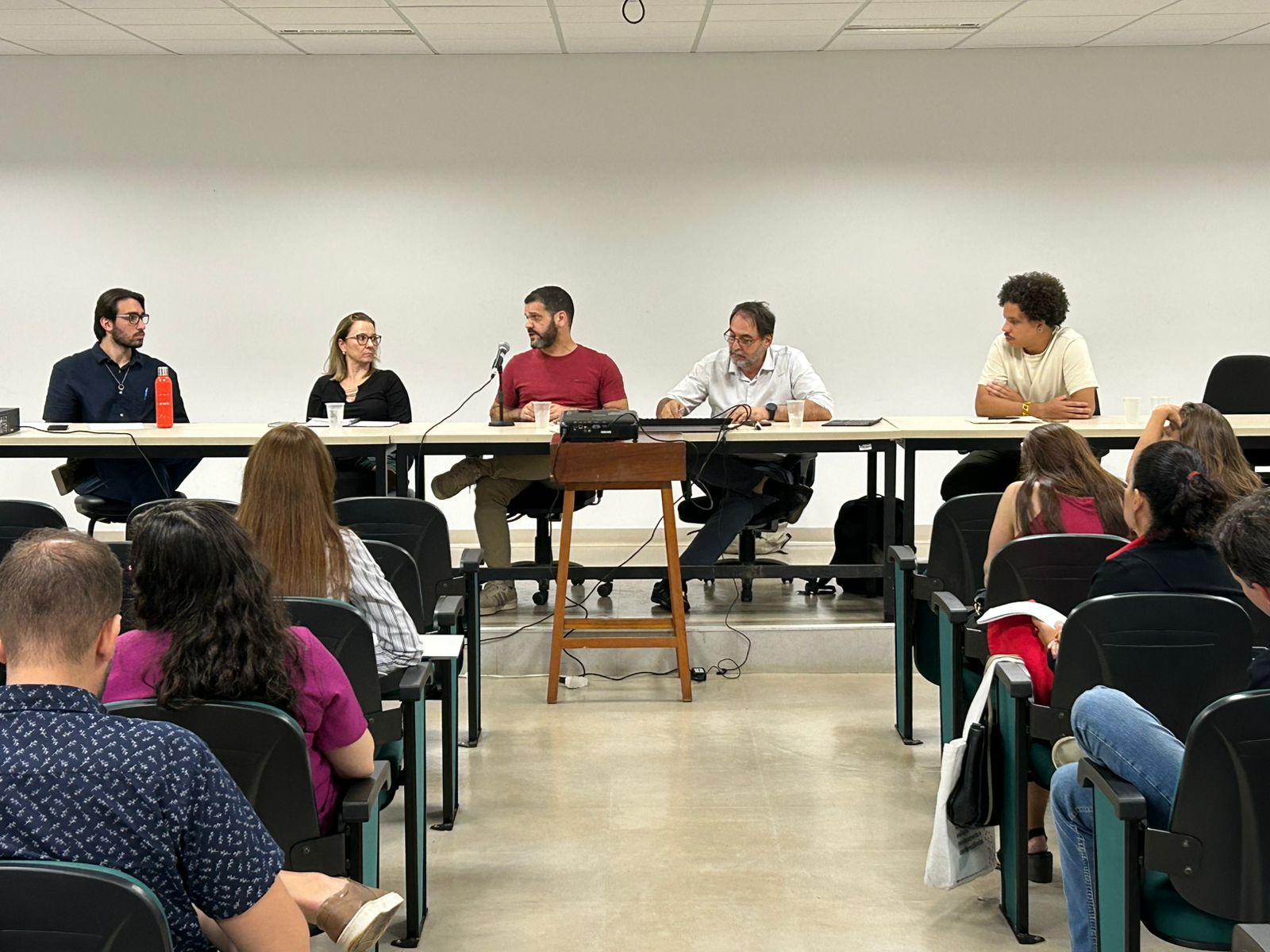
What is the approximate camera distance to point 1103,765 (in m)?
2.20

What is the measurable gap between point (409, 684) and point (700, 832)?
1.08m

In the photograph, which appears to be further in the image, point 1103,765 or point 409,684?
point 409,684

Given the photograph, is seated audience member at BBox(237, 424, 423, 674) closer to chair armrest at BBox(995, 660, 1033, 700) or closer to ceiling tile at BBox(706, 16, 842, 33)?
chair armrest at BBox(995, 660, 1033, 700)

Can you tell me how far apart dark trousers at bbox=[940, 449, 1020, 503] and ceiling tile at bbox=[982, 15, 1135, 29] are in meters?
2.33

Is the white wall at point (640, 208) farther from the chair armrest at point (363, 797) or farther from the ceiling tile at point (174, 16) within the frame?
the chair armrest at point (363, 797)

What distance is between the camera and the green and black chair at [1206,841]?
6.36 ft

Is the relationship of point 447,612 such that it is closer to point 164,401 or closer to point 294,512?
point 294,512

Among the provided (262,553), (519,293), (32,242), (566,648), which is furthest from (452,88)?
(262,553)

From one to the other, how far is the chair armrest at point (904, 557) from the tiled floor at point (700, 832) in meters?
0.59

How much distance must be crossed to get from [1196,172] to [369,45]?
4.65m

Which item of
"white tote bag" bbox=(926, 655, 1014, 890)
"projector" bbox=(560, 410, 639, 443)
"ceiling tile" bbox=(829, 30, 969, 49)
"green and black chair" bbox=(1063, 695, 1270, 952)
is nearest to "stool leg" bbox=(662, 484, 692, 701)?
"projector" bbox=(560, 410, 639, 443)

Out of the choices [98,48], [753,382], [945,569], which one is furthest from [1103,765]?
[98,48]

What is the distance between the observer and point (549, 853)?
3391mm

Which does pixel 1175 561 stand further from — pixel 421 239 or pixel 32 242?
pixel 32 242
